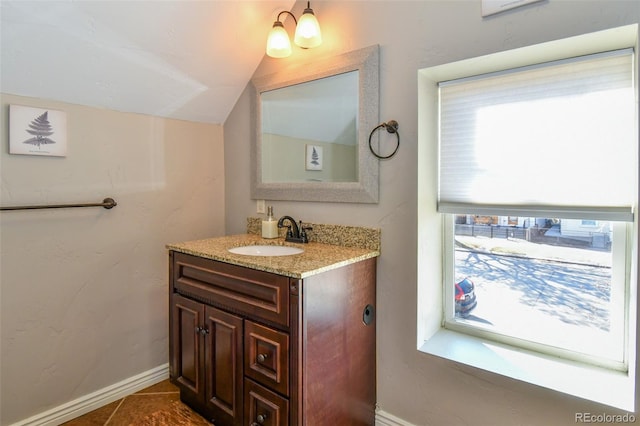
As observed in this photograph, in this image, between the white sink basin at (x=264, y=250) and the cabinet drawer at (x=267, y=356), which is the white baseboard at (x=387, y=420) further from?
the white sink basin at (x=264, y=250)

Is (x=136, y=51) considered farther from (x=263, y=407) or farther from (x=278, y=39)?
(x=263, y=407)

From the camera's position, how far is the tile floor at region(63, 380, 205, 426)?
6.05 feet

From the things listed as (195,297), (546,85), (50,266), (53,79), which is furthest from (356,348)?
(53,79)

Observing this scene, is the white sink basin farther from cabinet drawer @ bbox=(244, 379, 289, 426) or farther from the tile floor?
the tile floor

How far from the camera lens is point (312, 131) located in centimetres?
203

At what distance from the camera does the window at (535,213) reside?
129cm

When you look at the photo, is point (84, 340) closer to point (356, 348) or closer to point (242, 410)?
point (242, 410)

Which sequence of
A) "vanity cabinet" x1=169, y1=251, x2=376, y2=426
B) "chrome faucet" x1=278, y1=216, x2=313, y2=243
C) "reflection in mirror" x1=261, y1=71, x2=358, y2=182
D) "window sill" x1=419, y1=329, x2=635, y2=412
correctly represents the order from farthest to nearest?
"chrome faucet" x1=278, y1=216, x2=313, y2=243
"reflection in mirror" x1=261, y1=71, x2=358, y2=182
"vanity cabinet" x1=169, y1=251, x2=376, y2=426
"window sill" x1=419, y1=329, x2=635, y2=412

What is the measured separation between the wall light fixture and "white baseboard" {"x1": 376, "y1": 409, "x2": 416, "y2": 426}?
1883 mm

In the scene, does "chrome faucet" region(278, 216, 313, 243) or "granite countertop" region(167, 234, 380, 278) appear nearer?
"granite countertop" region(167, 234, 380, 278)

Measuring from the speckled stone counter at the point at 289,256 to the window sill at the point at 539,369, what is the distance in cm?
53

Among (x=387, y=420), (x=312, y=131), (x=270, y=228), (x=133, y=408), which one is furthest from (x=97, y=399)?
(x=312, y=131)

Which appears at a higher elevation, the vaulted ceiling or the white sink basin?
the vaulted ceiling

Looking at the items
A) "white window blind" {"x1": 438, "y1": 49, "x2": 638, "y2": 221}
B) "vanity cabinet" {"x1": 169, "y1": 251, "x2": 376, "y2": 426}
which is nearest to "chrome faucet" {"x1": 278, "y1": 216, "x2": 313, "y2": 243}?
"vanity cabinet" {"x1": 169, "y1": 251, "x2": 376, "y2": 426}
